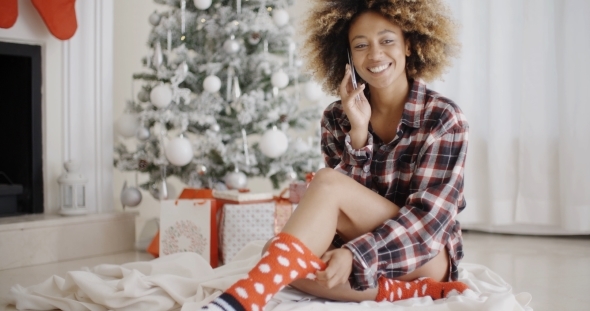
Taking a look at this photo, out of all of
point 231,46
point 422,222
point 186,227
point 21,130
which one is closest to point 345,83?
point 422,222

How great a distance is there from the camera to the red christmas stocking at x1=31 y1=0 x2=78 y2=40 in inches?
112

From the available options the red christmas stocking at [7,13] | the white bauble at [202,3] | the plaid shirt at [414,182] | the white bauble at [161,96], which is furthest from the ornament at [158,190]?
the plaid shirt at [414,182]

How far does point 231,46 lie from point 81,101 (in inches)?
29.8

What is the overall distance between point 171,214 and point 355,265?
1.38m

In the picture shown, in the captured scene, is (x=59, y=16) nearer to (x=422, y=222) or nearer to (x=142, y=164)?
(x=142, y=164)

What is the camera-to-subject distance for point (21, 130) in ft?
9.86

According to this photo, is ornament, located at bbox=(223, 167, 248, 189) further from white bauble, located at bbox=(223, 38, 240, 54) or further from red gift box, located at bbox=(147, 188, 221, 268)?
white bauble, located at bbox=(223, 38, 240, 54)

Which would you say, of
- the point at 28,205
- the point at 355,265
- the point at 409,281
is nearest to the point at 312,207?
the point at 355,265

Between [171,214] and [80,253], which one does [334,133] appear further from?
[80,253]

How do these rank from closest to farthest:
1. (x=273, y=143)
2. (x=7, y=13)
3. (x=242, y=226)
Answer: (x=242, y=226), (x=7, y=13), (x=273, y=143)

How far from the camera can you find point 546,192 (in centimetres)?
314

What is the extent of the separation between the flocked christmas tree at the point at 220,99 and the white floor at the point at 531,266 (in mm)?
484

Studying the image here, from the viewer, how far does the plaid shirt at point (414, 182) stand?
1.47 metres

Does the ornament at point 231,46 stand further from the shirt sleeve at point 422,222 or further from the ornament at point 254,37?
the shirt sleeve at point 422,222
